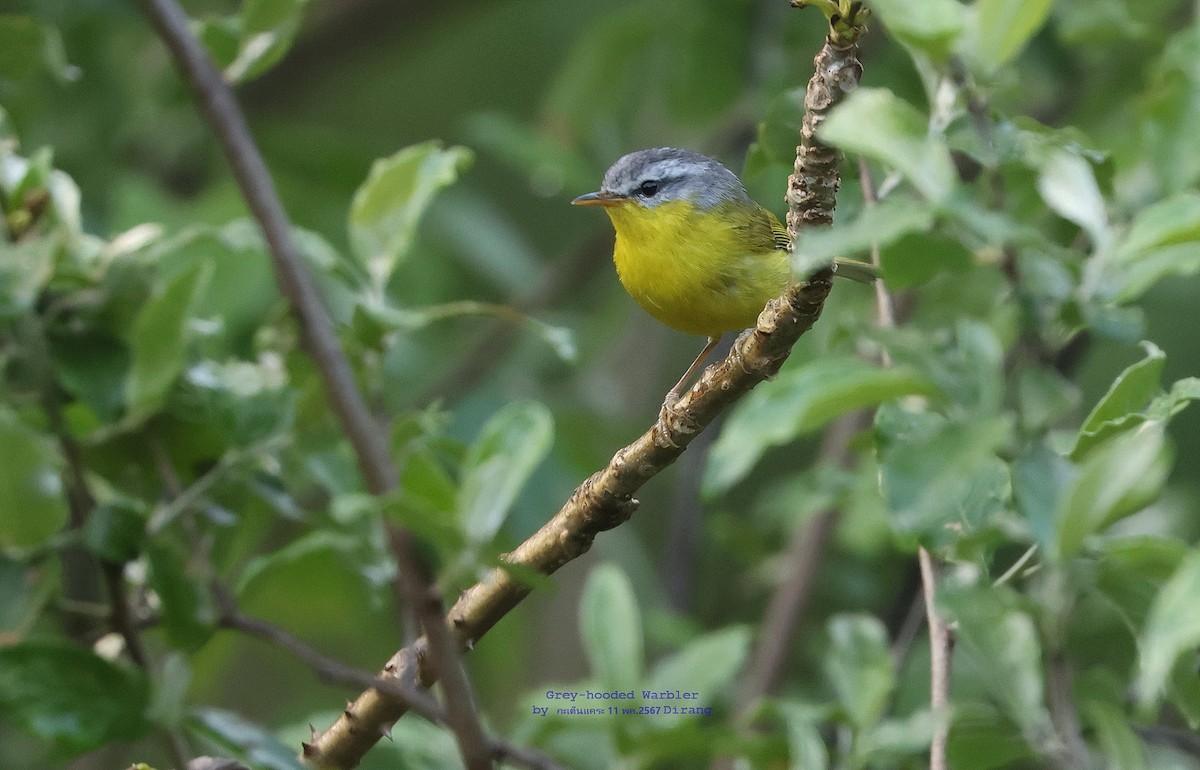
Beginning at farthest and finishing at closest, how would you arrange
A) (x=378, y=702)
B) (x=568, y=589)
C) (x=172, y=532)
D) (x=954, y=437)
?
(x=568, y=589)
(x=172, y=532)
(x=378, y=702)
(x=954, y=437)

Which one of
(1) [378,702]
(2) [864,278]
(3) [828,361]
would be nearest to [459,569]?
(1) [378,702]

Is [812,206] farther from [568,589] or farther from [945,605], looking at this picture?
[568,589]

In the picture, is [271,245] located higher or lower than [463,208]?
lower

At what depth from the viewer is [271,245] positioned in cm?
167

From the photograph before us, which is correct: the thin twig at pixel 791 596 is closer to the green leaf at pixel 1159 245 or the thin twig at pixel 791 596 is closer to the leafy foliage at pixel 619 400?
the leafy foliage at pixel 619 400

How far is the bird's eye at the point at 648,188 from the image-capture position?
3.18m

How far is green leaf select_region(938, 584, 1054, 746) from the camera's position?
1.15m

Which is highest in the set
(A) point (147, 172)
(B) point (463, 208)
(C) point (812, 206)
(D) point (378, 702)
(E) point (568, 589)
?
(A) point (147, 172)

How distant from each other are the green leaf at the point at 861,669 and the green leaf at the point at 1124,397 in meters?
0.50

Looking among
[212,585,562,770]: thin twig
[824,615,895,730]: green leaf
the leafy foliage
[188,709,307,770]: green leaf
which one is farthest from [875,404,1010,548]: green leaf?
[188,709,307,770]: green leaf

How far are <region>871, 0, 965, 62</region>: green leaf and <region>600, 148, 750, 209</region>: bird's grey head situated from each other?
1.98 m

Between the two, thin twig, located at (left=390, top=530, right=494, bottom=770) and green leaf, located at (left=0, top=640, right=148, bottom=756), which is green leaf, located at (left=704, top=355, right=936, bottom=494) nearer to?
thin twig, located at (left=390, top=530, right=494, bottom=770)

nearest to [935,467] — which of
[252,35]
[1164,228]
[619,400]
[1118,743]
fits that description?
[1164,228]

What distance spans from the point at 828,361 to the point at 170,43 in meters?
1.35
